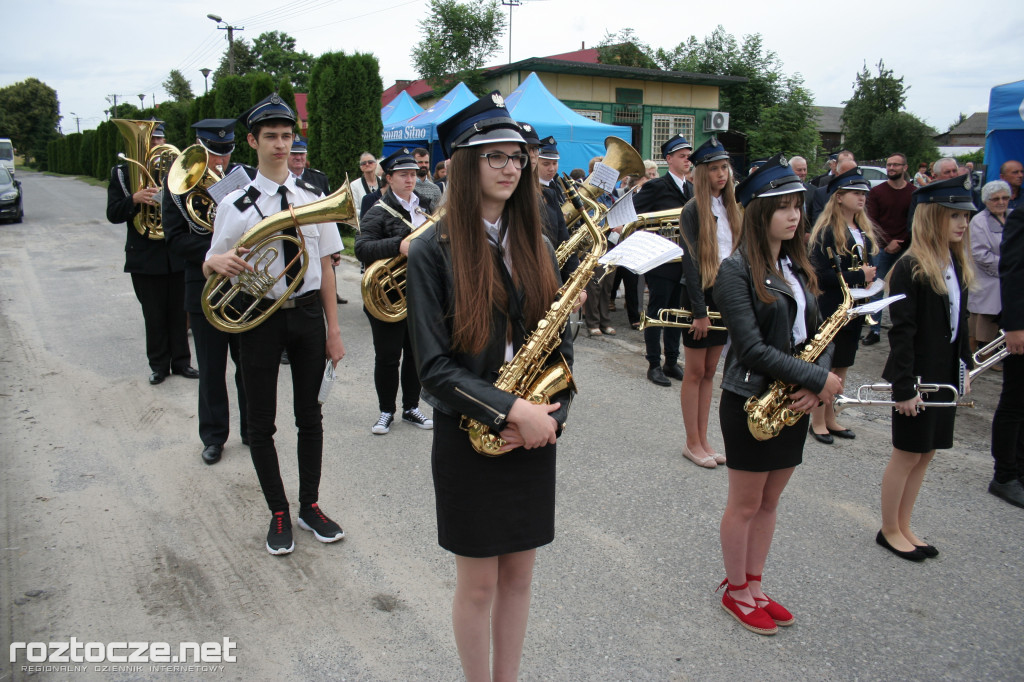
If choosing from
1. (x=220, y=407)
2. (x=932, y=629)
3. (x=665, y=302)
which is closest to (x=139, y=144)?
(x=220, y=407)

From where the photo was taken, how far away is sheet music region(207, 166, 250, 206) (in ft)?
11.3

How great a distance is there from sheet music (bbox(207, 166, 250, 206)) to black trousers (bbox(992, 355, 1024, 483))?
4.80 metres

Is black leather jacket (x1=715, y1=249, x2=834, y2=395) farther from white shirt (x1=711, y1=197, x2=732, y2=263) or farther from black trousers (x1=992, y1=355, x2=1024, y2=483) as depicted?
black trousers (x1=992, y1=355, x2=1024, y2=483)

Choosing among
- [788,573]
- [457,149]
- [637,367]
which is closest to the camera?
[457,149]

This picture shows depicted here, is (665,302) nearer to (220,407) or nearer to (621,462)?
(621,462)

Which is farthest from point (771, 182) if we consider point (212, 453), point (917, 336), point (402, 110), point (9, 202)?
point (9, 202)

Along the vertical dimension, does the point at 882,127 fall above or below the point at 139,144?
above

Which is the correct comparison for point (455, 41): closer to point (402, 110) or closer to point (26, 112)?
point (402, 110)

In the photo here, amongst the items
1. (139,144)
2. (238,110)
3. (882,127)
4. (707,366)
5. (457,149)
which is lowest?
(707,366)

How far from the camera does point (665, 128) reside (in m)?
27.5

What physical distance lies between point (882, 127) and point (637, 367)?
43.2 metres

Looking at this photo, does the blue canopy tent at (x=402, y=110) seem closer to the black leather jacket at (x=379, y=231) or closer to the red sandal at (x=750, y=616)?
the black leather jacket at (x=379, y=231)

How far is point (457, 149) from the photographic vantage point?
2145 mm

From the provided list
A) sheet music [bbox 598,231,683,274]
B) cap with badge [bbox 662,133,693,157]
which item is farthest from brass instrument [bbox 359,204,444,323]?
sheet music [bbox 598,231,683,274]
